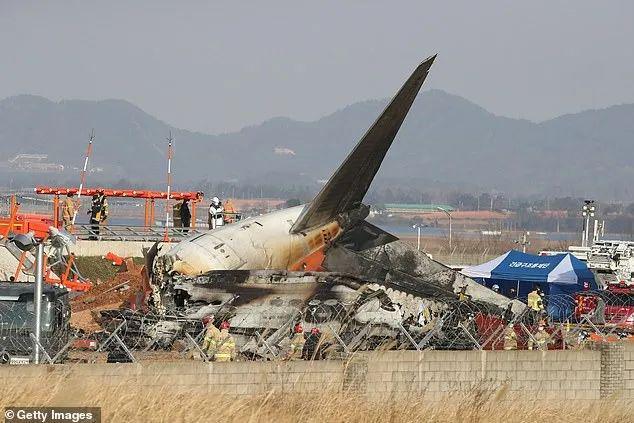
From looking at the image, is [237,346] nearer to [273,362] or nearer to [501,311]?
[273,362]

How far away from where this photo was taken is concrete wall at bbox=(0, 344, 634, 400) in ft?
74.2

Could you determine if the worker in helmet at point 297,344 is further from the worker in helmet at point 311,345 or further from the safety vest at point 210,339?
the safety vest at point 210,339

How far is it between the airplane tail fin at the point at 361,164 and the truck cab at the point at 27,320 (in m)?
8.35

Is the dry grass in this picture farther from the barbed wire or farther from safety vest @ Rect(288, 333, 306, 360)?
safety vest @ Rect(288, 333, 306, 360)

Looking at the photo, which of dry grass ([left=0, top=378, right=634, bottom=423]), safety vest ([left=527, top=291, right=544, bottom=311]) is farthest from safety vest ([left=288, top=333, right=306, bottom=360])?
Result: safety vest ([left=527, top=291, right=544, bottom=311])

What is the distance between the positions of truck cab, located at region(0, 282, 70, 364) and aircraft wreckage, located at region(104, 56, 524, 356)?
1.83 m

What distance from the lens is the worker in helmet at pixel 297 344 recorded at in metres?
26.1

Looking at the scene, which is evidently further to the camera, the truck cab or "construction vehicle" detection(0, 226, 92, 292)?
"construction vehicle" detection(0, 226, 92, 292)

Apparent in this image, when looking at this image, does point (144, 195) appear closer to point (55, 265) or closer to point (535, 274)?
point (55, 265)

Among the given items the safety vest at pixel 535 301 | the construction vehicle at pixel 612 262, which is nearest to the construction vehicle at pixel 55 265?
the safety vest at pixel 535 301

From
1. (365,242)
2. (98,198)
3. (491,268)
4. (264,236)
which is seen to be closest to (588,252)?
(491,268)

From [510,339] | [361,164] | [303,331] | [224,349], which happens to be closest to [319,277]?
[303,331]

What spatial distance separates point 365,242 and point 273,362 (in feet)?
48.0

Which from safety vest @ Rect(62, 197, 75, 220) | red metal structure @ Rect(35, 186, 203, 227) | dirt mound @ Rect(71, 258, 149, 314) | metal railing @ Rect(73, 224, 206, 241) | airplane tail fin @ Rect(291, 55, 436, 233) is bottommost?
dirt mound @ Rect(71, 258, 149, 314)
